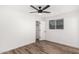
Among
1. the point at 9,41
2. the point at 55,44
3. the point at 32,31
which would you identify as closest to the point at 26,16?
the point at 32,31

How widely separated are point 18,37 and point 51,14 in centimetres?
154

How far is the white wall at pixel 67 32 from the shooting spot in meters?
3.70

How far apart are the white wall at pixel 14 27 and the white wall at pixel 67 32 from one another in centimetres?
87

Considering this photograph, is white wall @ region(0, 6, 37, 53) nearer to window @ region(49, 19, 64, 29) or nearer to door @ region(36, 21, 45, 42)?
door @ region(36, 21, 45, 42)

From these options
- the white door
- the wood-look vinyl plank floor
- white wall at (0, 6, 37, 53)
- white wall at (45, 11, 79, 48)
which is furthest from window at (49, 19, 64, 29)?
white wall at (0, 6, 37, 53)

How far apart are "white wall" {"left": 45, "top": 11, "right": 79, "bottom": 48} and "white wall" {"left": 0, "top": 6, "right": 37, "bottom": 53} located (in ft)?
2.86

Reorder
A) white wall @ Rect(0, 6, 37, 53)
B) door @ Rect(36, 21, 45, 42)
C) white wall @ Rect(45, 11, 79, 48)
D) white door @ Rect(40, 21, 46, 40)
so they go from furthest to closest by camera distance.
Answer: white wall @ Rect(45, 11, 79, 48) → white door @ Rect(40, 21, 46, 40) → door @ Rect(36, 21, 45, 42) → white wall @ Rect(0, 6, 37, 53)

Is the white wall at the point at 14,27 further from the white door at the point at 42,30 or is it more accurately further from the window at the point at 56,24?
the window at the point at 56,24

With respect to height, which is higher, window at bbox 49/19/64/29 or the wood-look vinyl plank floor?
window at bbox 49/19/64/29

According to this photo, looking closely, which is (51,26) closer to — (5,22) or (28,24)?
(28,24)

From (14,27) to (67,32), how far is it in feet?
7.41

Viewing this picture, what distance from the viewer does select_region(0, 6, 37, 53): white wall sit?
9.07 feet

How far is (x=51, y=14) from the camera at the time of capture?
3.53 m
